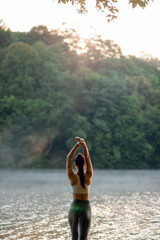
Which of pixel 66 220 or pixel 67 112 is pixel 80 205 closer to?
pixel 66 220

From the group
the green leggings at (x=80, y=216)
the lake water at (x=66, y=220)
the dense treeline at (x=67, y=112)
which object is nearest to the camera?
the green leggings at (x=80, y=216)

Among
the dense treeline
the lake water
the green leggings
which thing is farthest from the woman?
the dense treeline

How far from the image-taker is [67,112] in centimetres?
4594

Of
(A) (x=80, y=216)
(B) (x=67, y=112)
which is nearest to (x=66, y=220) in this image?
(A) (x=80, y=216)

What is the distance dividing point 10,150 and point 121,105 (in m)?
14.0

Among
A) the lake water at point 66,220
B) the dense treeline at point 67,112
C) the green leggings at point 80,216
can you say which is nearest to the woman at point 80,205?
the green leggings at point 80,216

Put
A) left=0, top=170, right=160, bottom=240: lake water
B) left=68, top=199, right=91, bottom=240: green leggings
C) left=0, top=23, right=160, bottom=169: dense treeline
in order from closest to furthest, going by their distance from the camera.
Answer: left=68, top=199, right=91, bottom=240: green leggings < left=0, top=170, right=160, bottom=240: lake water < left=0, top=23, right=160, bottom=169: dense treeline

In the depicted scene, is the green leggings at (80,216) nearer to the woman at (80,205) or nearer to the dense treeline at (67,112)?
the woman at (80,205)

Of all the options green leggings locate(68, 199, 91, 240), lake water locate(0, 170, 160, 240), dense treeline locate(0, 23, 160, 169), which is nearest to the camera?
green leggings locate(68, 199, 91, 240)

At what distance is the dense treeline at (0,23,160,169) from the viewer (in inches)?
1762

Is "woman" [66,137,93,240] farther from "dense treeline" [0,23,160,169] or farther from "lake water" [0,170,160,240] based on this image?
"dense treeline" [0,23,160,169]

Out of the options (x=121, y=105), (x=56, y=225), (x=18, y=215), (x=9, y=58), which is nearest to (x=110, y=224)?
(x=56, y=225)

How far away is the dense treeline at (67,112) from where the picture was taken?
147 ft

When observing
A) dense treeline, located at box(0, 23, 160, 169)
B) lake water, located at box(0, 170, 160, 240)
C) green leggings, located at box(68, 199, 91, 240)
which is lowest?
lake water, located at box(0, 170, 160, 240)
